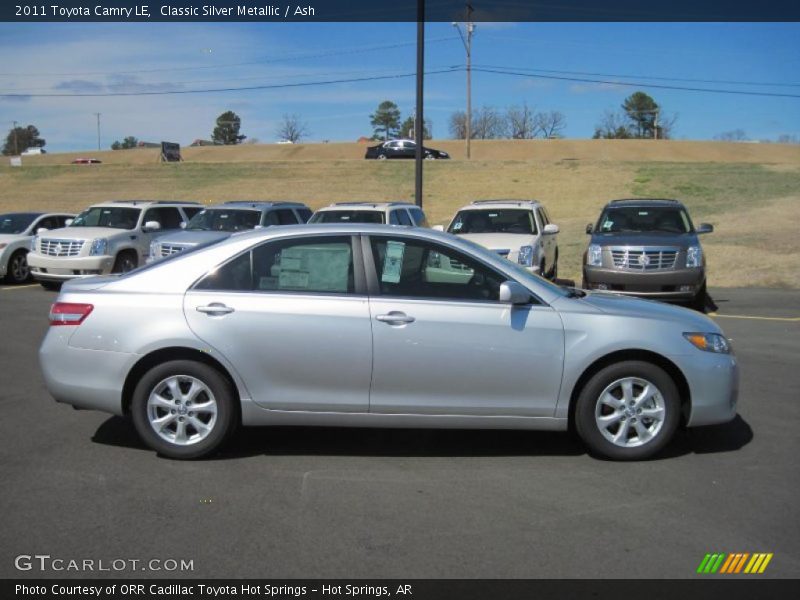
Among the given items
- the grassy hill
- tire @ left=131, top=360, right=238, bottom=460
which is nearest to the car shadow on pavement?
tire @ left=131, top=360, right=238, bottom=460

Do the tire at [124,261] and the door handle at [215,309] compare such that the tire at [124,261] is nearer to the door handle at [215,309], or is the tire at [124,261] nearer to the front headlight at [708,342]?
the door handle at [215,309]

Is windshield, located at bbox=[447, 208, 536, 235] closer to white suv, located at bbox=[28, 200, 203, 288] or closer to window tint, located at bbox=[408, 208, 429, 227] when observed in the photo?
window tint, located at bbox=[408, 208, 429, 227]

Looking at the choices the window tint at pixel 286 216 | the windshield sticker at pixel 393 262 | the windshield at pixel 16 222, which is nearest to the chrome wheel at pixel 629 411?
the windshield sticker at pixel 393 262

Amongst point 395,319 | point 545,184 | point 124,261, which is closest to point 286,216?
point 124,261

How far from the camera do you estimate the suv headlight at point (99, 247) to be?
15.6 meters

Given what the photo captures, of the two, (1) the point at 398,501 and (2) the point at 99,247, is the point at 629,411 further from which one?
(2) the point at 99,247

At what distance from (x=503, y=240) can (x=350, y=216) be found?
2775 millimetres

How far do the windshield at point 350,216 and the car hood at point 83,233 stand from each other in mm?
4334

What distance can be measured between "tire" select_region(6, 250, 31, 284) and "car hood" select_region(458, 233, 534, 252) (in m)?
9.43

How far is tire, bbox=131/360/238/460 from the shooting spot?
18.4ft
